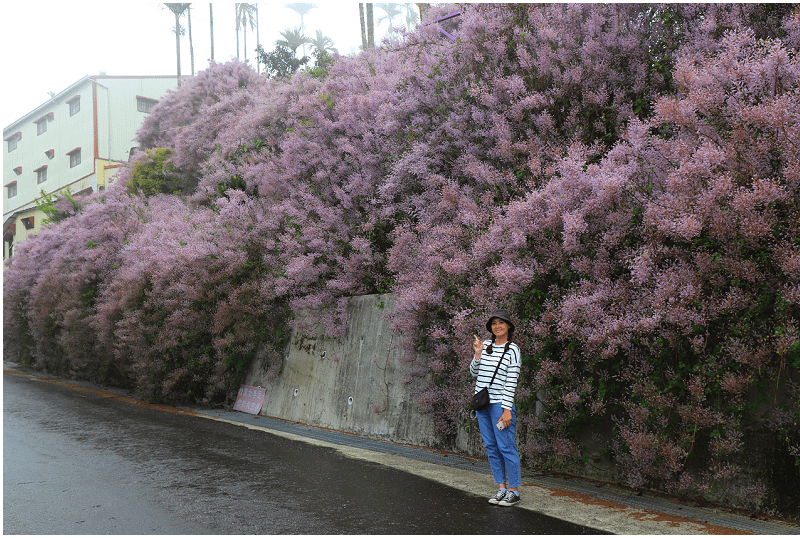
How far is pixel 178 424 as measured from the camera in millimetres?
11656

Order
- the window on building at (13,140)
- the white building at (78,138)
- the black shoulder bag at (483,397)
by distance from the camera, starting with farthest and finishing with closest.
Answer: the window on building at (13,140)
the white building at (78,138)
the black shoulder bag at (483,397)

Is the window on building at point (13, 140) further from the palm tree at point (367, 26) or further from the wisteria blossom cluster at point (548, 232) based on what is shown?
the wisteria blossom cluster at point (548, 232)

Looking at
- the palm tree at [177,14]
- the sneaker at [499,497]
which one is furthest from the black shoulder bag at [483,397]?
the palm tree at [177,14]

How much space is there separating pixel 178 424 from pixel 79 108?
36057 millimetres

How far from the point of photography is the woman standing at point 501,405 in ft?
20.0

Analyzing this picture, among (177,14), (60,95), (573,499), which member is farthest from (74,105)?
(573,499)

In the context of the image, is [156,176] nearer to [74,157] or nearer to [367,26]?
[367,26]

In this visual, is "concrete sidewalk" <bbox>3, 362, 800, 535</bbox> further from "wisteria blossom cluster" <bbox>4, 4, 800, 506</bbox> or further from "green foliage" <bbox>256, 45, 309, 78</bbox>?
"green foliage" <bbox>256, 45, 309, 78</bbox>

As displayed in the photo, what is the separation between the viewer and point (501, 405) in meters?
6.19

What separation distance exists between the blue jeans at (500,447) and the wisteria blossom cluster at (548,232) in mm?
970

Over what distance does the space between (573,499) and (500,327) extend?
1.96 meters

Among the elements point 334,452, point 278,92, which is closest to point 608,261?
point 334,452

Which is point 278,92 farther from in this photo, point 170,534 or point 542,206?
point 170,534

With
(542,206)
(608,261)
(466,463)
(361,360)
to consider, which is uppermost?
(542,206)
